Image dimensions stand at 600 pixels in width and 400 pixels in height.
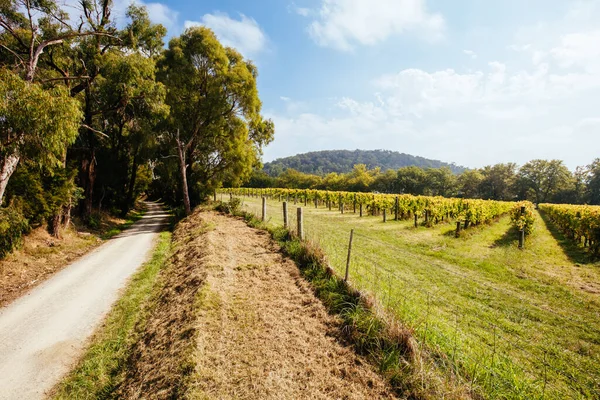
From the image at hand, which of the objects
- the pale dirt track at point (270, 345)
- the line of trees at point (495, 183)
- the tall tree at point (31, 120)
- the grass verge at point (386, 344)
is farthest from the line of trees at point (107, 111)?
the line of trees at point (495, 183)

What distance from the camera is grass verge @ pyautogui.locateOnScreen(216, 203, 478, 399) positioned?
3.33 m

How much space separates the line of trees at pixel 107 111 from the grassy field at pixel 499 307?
8.27 metres

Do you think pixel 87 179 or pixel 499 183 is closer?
pixel 87 179

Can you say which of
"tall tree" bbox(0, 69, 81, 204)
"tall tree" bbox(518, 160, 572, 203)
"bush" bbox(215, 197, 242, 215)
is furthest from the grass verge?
"tall tree" bbox(518, 160, 572, 203)

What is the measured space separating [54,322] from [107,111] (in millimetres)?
11270

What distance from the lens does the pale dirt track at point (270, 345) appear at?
357 centimetres

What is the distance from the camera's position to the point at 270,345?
4445mm

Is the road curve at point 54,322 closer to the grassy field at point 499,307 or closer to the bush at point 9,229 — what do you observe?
the bush at point 9,229

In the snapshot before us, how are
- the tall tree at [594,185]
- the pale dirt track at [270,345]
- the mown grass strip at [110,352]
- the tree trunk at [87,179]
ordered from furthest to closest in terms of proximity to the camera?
1. the tall tree at [594,185]
2. the tree trunk at [87,179]
3. the mown grass strip at [110,352]
4. the pale dirt track at [270,345]

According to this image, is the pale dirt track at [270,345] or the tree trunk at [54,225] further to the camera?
the tree trunk at [54,225]

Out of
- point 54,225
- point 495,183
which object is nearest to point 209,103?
point 54,225

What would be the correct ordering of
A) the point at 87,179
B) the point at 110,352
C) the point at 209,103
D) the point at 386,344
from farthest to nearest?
the point at 209,103 → the point at 87,179 → the point at 110,352 → the point at 386,344

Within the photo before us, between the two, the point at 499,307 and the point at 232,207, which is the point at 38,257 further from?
the point at 499,307

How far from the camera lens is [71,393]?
3943 millimetres
